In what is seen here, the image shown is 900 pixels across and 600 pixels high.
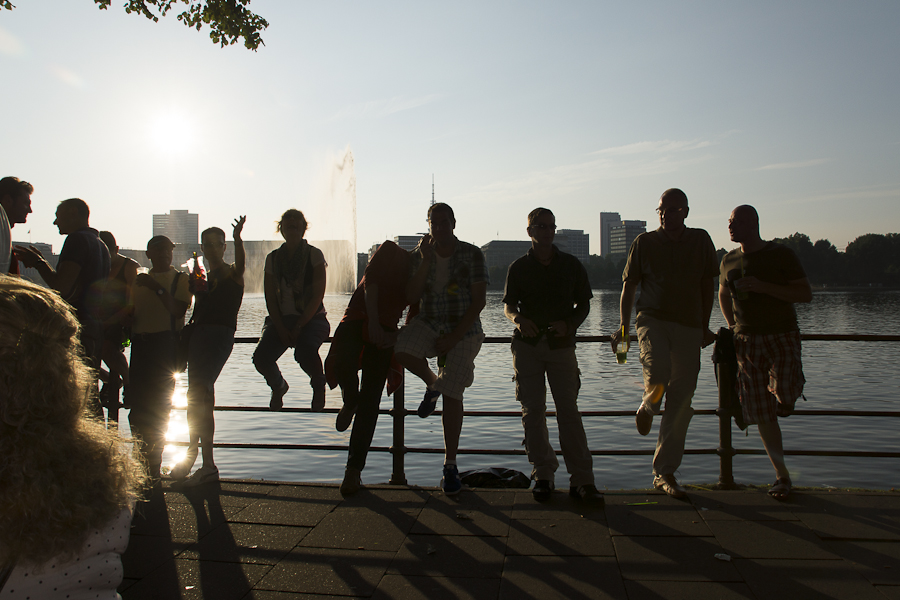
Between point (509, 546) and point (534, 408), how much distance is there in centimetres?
117

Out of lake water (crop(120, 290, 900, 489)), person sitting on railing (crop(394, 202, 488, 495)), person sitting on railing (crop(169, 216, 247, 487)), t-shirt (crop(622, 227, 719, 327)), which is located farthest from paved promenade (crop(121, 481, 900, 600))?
lake water (crop(120, 290, 900, 489))

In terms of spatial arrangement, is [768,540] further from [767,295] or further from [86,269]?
[86,269]

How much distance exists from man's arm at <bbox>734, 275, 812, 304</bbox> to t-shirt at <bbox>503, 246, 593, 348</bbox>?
1.10m

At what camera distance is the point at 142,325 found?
4957 millimetres

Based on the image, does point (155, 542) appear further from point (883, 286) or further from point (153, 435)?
point (883, 286)

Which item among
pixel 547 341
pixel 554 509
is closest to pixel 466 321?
pixel 547 341

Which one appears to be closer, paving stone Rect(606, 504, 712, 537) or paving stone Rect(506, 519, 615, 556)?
paving stone Rect(506, 519, 615, 556)

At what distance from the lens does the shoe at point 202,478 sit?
4688 millimetres

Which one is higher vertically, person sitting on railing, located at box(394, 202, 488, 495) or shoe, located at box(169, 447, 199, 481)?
person sitting on railing, located at box(394, 202, 488, 495)

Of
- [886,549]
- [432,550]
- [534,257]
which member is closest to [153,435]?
[432,550]

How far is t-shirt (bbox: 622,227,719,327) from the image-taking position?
446 cm

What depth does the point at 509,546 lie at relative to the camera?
3438 mm

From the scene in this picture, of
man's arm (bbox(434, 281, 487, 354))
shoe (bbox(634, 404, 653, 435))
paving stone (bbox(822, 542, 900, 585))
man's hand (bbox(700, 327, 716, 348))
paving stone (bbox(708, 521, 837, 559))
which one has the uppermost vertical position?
man's arm (bbox(434, 281, 487, 354))

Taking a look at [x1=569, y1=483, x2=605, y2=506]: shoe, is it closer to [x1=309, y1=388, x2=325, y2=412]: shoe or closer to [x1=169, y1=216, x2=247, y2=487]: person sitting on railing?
[x1=309, y1=388, x2=325, y2=412]: shoe
